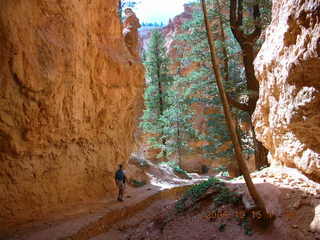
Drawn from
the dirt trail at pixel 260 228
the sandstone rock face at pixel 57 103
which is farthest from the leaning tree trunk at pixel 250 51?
the sandstone rock face at pixel 57 103

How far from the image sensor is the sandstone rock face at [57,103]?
8641 millimetres

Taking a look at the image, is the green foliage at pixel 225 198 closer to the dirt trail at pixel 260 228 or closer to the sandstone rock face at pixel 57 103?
the dirt trail at pixel 260 228

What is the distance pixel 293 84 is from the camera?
6.83 metres

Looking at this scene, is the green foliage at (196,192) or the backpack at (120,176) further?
the backpack at (120,176)

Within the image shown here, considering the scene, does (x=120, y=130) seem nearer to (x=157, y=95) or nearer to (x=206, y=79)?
(x=206, y=79)

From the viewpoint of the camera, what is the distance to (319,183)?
20.9 feet

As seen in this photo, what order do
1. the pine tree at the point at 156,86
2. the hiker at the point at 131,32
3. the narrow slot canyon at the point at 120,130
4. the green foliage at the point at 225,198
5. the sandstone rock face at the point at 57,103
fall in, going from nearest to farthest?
the narrow slot canyon at the point at 120,130 < the green foliage at the point at 225,198 < the sandstone rock face at the point at 57,103 < the hiker at the point at 131,32 < the pine tree at the point at 156,86

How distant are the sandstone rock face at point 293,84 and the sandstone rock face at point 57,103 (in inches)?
305

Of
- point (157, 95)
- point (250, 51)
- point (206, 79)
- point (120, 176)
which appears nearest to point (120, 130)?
point (120, 176)

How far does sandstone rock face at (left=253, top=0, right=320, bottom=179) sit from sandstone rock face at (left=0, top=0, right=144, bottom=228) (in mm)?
7759

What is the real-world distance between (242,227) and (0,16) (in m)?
9.53

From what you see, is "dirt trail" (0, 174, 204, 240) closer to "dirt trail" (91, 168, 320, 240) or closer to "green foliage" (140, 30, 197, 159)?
"dirt trail" (91, 168, 320, 240)

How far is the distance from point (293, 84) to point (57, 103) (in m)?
8.35

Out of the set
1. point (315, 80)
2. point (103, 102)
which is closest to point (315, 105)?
point (315, 80)
